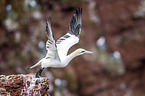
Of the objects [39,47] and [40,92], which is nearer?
[40,92]

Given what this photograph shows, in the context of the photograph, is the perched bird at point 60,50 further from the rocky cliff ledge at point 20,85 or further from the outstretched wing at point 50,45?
the rocky cliff ledge at point 20,85

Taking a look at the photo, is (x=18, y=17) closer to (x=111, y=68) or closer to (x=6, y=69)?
(x=6, y=69)

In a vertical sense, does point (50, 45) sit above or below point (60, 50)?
below

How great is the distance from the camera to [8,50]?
33.7 ft

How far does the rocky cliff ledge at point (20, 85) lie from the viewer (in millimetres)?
3586

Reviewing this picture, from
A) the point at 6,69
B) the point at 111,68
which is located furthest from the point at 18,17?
the point at 111,68

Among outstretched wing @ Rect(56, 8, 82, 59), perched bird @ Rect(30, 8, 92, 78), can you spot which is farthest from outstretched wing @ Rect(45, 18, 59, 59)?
outstretched wing @ Rect(56, 8, 82, 59)

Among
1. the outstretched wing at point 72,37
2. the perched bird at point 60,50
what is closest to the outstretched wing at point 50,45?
the perched bird at point 60,50

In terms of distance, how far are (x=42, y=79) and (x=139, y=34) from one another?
8.97 metres

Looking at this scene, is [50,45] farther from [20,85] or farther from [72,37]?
[72,37]

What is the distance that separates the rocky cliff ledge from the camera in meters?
3.59

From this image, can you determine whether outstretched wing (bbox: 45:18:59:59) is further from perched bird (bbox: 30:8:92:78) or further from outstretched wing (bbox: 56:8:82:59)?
outstretched wing (bbox: 56:8:82:59)

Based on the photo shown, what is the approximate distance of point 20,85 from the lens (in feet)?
11.8

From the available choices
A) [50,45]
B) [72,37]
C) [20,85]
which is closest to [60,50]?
[72,37]
